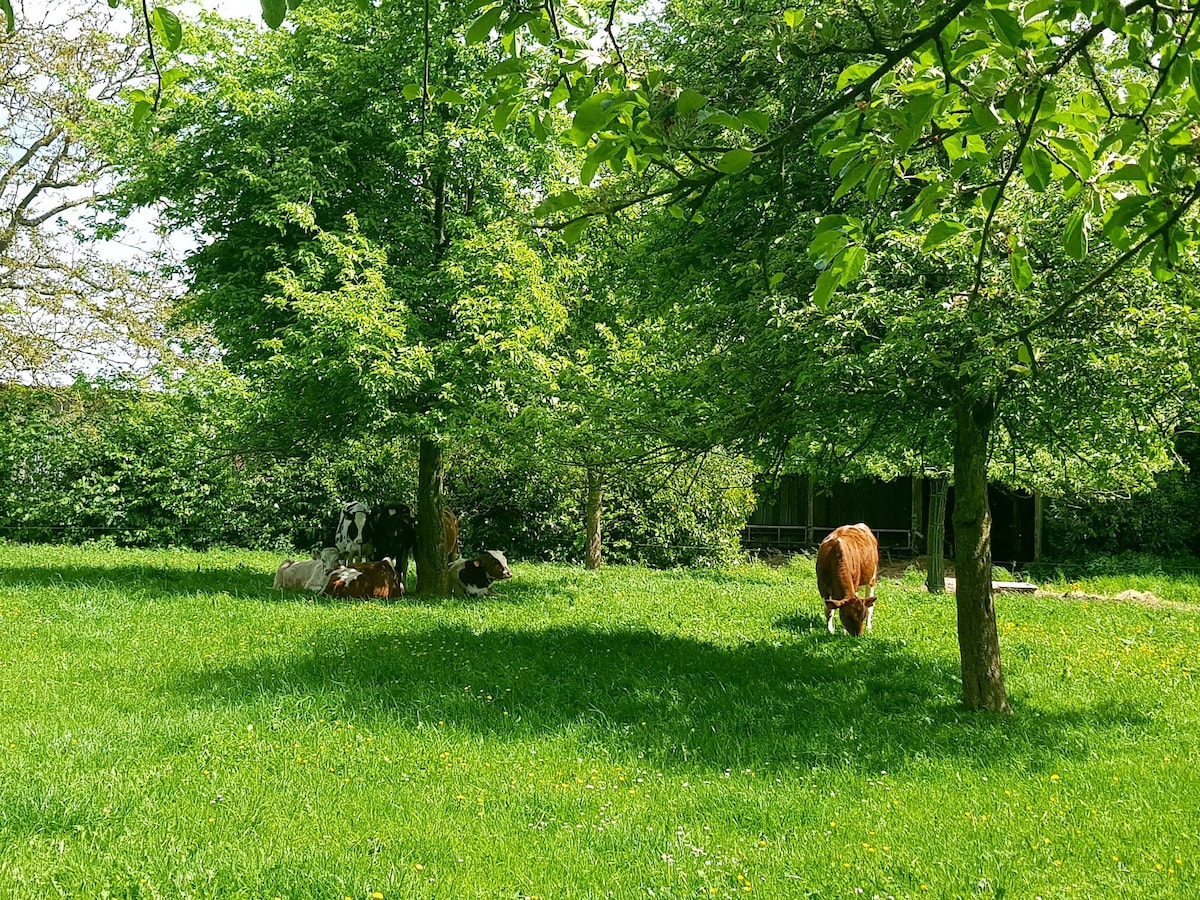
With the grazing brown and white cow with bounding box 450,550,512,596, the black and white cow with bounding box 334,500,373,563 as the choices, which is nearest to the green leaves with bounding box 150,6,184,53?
the grazing brown and white cow with bounding box 450,550,512,596

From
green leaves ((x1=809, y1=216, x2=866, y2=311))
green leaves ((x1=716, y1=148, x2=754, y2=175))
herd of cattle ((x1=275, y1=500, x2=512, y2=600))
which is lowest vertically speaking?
herd of cattle ((x1=275, y1=500, x2=512, y2=600))

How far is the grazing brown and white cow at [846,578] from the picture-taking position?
10.4 metres

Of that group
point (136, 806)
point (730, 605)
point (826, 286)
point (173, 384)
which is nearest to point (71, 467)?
point (173, 384)

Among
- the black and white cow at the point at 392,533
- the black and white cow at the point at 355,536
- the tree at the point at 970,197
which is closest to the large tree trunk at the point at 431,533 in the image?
the black and white cow at the point at 392,533

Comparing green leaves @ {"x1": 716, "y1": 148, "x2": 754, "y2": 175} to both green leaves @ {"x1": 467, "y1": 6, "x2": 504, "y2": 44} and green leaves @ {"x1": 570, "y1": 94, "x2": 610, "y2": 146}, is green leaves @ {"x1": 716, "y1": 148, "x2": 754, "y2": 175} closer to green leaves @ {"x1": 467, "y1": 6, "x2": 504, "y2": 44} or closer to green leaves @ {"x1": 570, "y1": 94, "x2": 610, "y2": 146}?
green leaves @ {"x1": 570, "y1": 94, "x2": 610, "y2": 146}

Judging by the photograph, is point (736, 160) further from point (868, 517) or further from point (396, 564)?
point (868, 517)

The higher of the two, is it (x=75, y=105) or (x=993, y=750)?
(x=75, y=105)

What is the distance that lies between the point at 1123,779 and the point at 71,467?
18.1 metres

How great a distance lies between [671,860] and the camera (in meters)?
4.48

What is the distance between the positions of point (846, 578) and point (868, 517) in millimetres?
14601

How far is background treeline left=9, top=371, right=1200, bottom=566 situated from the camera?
58.9ft

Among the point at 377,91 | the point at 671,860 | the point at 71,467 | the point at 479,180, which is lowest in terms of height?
the point at 671,860

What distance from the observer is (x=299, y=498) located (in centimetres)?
1905

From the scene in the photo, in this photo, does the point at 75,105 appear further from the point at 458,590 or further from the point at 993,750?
the point at 993,750
